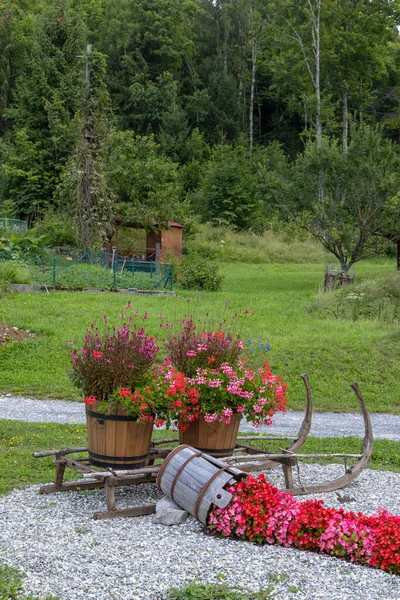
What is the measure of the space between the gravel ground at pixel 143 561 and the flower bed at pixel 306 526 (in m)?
0.10

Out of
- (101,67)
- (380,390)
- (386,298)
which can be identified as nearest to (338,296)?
(386,298)

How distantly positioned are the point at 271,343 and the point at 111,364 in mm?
8489

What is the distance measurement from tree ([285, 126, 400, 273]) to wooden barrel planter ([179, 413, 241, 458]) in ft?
62.9

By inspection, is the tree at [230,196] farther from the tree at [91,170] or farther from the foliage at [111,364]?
the foliage at [111,364]

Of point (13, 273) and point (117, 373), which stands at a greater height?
point (117, 373)

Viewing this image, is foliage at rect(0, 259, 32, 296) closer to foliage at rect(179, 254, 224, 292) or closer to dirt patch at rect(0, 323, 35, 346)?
dirt patch at rect(0, 323, 35, 346)

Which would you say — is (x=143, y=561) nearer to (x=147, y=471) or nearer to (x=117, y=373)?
(x=147, y=471)

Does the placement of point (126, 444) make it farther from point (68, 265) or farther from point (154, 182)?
point (154, 182)

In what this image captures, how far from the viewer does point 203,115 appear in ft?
184

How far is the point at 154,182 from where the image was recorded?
29.9 m

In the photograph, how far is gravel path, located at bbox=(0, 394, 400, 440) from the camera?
10.3m

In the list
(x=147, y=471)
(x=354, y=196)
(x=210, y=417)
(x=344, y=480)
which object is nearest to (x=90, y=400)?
(x=147, y=471)

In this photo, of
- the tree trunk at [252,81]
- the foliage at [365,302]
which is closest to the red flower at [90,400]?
the foliage at [365,302]

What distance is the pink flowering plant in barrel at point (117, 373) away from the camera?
6.22 metres
